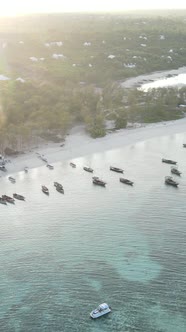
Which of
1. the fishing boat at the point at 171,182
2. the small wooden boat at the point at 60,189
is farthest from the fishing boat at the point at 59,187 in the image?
the fishing boat at the point at 171,182

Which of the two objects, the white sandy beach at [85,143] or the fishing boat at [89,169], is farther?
the white sandy beach at [85,143]

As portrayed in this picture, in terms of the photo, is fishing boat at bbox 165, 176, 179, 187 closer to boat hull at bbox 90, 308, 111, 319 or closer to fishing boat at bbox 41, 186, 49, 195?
fishing boat at bbox 41, 186, 49, 195

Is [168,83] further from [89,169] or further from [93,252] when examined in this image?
[93,252]

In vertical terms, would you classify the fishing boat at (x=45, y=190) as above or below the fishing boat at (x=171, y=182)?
below

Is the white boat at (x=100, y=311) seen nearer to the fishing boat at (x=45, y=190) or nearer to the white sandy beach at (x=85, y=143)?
the fishing boat at (x=45, y=190)

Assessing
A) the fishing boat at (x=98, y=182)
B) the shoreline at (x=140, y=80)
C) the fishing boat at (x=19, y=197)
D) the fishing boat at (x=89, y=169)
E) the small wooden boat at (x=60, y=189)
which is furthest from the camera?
the shoreline at (x=140, y=80)

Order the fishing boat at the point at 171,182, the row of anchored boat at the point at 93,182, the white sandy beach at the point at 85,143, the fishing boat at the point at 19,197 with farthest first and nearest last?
the white sandy beach at the point at 85,143 → the fishing boat at the point at 171,182 → the fishing boat at the point at 19,197 → the row of anchored boat at the point at 93,182

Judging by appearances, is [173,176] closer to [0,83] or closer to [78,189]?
[78,189]
